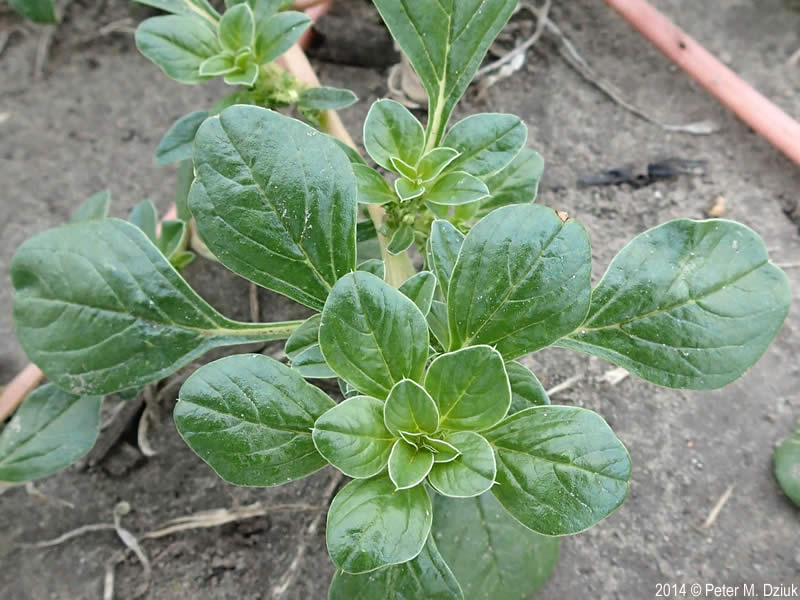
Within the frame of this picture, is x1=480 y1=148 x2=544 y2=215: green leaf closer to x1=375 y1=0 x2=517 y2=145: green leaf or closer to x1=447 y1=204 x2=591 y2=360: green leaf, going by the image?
x1=375 y1=0 x2=517 y2=145: green leaf

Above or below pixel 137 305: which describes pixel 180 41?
above

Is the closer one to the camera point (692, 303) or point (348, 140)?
point (692, 303)

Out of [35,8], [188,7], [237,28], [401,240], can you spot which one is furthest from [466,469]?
[35,8]

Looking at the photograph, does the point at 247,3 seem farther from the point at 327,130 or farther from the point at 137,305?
the point at 137,305

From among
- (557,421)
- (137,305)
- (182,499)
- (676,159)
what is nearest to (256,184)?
(137,305)

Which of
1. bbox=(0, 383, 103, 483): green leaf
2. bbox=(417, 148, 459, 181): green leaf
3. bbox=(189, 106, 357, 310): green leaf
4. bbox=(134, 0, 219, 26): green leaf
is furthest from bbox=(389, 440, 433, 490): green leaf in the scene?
bbox=(134, 0, 219, 26): green leaf

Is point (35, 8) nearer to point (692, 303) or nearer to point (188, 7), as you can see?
point (188, 7)

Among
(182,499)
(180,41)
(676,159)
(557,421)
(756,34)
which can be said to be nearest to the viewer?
(557,421)
